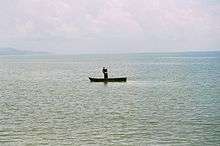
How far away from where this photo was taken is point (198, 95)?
63.9 meters

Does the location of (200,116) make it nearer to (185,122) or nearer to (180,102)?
(185,122)

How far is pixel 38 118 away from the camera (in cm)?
4391

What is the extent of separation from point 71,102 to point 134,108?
9.61m

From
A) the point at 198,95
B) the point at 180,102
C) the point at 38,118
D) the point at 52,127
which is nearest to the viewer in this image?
the point at 52,127

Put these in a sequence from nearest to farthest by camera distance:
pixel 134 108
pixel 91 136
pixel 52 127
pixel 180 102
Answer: pixel 91 136 < pixel 52 127 < pixel 134 108 < pixel 180 102

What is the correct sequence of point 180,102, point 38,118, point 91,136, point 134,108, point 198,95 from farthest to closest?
1. point 198,95
2. point 180,102
3. point 134,108
4. point 38,118
5. point 91,136

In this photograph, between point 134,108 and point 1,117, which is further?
point 134,108

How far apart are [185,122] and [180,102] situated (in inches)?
615

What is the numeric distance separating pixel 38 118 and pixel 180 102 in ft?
63.8

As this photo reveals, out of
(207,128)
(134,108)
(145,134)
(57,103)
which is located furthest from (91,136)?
(57,103)

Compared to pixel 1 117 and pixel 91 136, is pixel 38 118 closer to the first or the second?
pixel 1 117

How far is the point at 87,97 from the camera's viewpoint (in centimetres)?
6397

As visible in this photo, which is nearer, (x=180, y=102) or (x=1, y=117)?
(x=1, y=117)

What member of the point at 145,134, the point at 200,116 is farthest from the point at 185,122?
the point at 145,134
